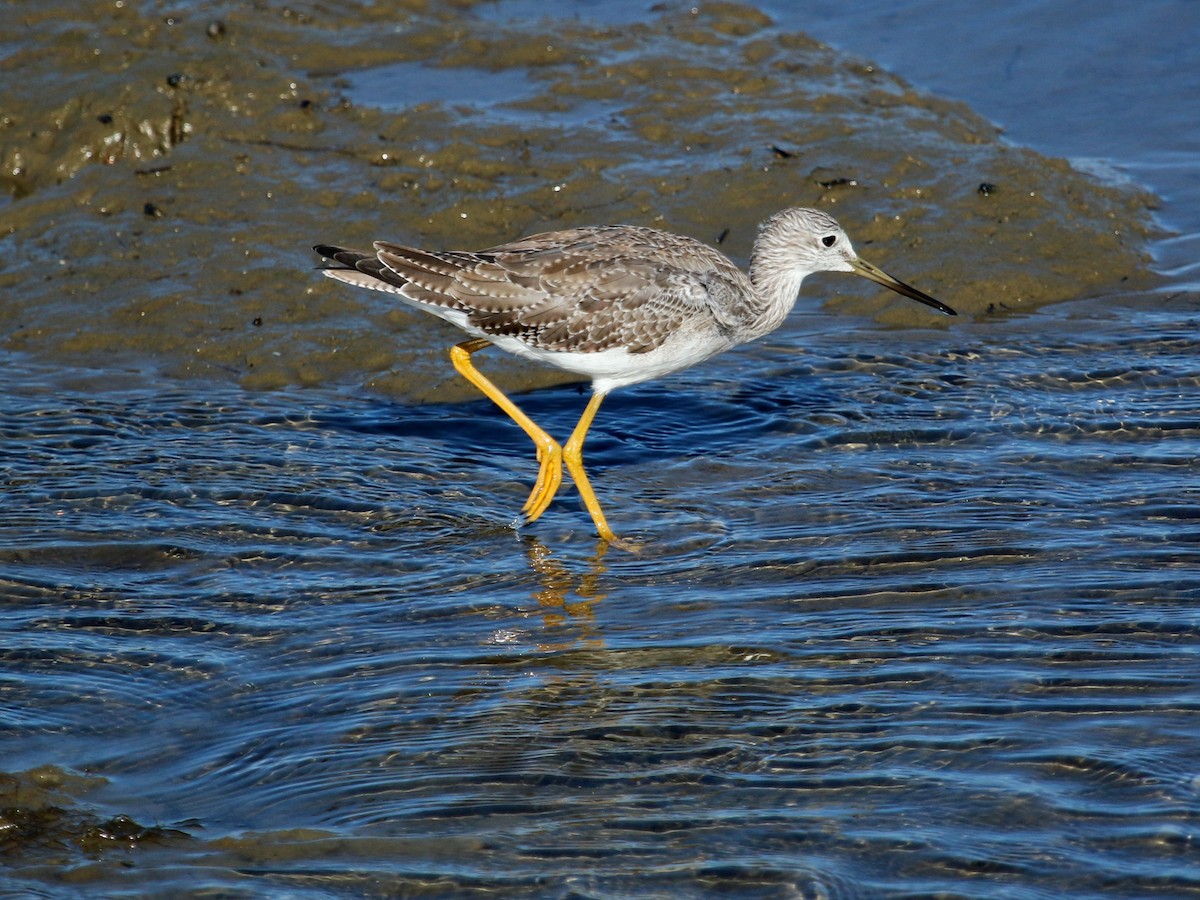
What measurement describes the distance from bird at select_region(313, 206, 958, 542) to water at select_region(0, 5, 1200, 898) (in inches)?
20.5

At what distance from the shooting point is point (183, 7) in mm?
12305

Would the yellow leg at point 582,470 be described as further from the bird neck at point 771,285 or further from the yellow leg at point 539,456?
the bird neck at point 771,285

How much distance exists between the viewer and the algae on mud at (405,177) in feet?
32.5

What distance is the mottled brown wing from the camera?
794 cm

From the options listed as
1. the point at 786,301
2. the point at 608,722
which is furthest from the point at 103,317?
the point at 608,722

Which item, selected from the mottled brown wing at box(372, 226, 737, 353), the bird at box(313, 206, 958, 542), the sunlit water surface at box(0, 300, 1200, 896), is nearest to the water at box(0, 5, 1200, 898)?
the sunlit water surface at box(0, 300, 1200, 896)

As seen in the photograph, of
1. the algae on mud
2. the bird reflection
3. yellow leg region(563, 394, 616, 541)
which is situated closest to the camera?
the bird reflection

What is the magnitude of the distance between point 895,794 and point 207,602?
3.29 meters

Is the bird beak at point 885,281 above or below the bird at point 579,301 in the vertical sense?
above

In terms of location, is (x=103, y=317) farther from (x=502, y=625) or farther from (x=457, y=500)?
(x=502, y=625)

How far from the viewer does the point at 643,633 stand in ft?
21.6

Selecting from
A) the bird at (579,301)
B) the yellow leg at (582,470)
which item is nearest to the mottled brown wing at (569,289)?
the bird at (579,301)

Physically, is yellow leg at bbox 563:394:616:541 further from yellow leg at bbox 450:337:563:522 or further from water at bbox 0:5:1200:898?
water at bbox 0:5:1200:898


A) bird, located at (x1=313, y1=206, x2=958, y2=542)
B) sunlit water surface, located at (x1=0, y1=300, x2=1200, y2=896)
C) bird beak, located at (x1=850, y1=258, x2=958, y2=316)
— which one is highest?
bird beak, located at (x1=850, y1=258, x2=958, y2=316)
